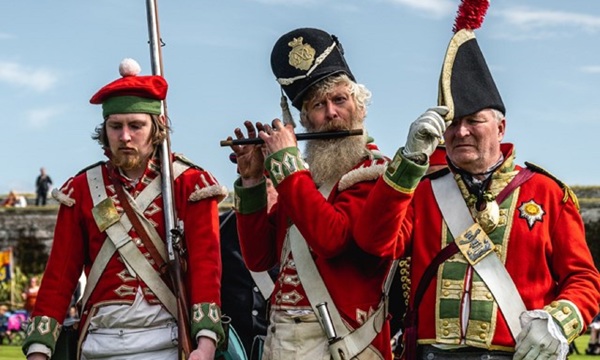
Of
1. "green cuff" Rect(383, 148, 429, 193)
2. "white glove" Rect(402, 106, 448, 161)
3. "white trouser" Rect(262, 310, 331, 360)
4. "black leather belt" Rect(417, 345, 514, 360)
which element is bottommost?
"black leather belt" Rect(417, 345, 514, 360)

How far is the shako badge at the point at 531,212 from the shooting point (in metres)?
4.77

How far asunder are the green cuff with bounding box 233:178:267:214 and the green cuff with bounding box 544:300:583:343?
121cm

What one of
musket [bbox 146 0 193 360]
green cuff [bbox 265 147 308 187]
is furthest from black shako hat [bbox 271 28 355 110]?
musket [bbox 146 0 193 360]

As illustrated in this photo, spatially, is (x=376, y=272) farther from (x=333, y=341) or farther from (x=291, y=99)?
(x=291, y=99)

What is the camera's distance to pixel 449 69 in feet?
16.1

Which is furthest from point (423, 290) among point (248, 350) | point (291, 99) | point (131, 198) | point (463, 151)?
point (248, 350)

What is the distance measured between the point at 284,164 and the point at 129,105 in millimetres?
813

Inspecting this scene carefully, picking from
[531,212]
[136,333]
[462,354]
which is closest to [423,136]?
[531,212]

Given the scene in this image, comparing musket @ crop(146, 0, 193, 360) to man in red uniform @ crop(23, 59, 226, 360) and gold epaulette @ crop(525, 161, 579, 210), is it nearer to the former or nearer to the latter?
man in red uniform @ crop(23, 59, 226, 360)

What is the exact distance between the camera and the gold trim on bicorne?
478cm

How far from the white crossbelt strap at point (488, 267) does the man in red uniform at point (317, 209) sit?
27 cm

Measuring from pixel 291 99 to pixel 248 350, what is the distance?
2.26m

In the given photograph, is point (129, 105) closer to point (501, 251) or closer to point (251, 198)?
point (251, 198)

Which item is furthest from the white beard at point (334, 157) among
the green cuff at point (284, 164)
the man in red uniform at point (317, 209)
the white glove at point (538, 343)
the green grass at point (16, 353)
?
the green grass at point (16, 353)
